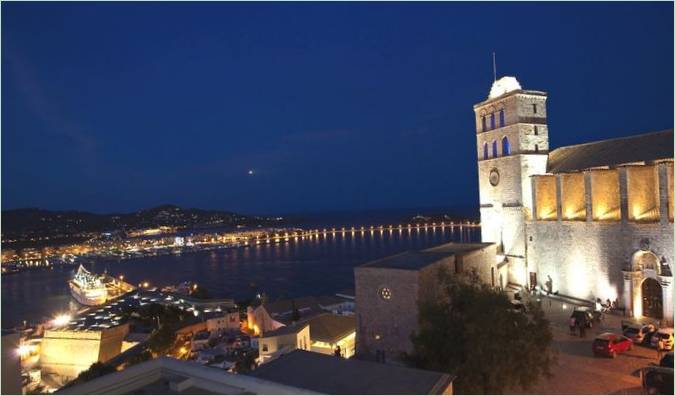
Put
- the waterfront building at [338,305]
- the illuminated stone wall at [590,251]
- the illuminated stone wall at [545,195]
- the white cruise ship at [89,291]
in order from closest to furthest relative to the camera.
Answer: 1. the illuminated stone wall at [590,251]
2. the illuminated stone wall at [545,195]
3. the waterfront building at [338,305]
4. the white cruise ship at [89,291]

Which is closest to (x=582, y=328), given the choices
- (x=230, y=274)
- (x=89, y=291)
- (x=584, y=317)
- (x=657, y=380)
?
(x=584, y=317)

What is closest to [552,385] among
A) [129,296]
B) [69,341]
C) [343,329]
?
[343,329]

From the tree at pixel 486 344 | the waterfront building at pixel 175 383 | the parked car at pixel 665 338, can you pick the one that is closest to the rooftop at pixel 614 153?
the parked car at pixel 665 338

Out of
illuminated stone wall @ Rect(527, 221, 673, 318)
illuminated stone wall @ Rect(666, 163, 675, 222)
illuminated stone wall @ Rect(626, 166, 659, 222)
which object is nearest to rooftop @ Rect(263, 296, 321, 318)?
illuminated stone wall @ Rect(527, 221, 673, 318)

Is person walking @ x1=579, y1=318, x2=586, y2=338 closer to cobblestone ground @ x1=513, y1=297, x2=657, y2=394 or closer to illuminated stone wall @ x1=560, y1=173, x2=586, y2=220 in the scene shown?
cobblestone ground @ x1=513, y1=297, x2=657, y2=394

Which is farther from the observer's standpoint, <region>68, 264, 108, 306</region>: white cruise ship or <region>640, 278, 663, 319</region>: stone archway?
<region>68, 264, 108, 306</region>: white cruise ship

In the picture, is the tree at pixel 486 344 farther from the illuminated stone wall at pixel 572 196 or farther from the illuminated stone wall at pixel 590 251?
the illuminated stone wall at pixel 572 196

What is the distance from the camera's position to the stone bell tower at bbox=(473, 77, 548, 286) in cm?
2361

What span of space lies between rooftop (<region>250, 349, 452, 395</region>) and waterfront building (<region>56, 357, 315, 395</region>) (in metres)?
3.27

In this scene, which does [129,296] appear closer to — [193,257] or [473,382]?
[473,382]

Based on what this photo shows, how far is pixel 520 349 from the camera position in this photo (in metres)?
11.1

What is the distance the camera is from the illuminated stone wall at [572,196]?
21219 mm

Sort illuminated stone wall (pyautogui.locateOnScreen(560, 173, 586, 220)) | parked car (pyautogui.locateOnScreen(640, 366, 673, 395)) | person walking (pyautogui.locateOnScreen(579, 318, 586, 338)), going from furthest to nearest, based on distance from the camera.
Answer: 1. illuminated stone wall (pyautogui.locateOnScreen(560, 173, 586, 220))
2. person walking (pyautogui.locateOnScreen(579, 318, 586, 338))
3. parked car (pyautogui.locateOnScreen(640, 366, 673, 395))

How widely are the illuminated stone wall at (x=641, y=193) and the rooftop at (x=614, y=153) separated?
0.65 metres
